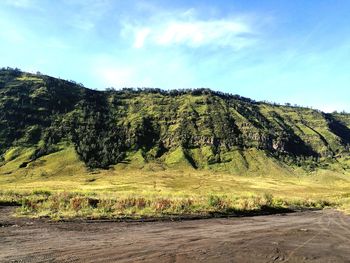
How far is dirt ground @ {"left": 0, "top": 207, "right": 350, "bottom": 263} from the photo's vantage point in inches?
600

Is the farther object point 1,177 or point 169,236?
point 1,177

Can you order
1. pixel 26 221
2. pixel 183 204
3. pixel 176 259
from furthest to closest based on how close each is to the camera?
1. pixel 183 204
2. pixel 26 221
3. pixel 176 259

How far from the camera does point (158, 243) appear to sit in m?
18.5

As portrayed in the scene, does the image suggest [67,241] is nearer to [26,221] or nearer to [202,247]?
[202,247]

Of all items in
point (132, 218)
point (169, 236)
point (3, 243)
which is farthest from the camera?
point (132, 218)

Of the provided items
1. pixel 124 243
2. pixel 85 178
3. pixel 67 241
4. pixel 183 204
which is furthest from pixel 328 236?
pixel 85 178

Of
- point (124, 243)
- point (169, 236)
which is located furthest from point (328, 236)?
point (124, 243)

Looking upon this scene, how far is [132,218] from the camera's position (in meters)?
29.4

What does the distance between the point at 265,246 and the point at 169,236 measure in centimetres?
481

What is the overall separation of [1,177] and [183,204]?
173 m

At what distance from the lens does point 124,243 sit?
18.1m

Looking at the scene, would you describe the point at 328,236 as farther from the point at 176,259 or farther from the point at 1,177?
the point at 1,177

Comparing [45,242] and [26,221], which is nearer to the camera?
[45,242]

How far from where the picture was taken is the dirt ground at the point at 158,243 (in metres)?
15.2
